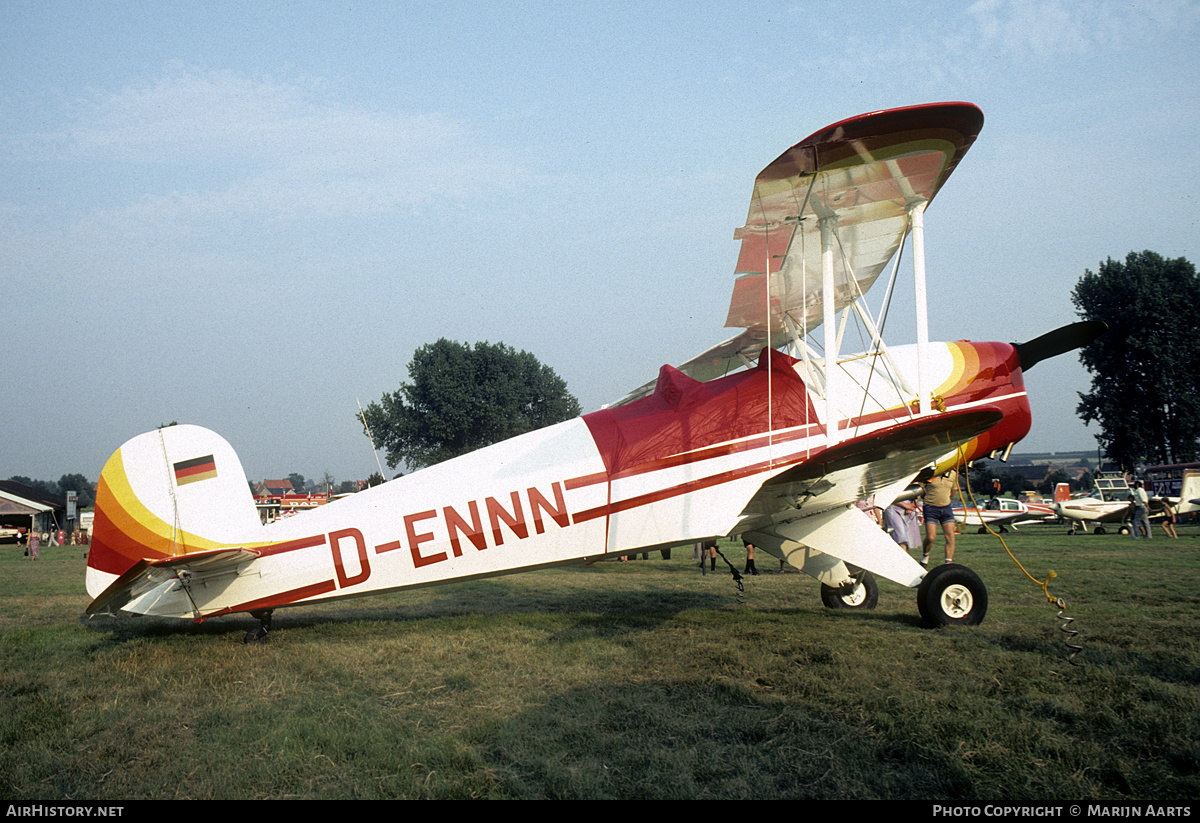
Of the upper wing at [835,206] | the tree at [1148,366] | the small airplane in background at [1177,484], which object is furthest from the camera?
the tree at [1148,366]

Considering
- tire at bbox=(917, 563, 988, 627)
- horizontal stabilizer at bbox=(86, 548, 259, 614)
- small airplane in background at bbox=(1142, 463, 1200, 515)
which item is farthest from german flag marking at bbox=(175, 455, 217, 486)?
small airplane in background at bbox=(1142, 463, 1200, 515)

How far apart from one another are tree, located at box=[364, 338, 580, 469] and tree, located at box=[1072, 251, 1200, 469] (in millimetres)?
30948

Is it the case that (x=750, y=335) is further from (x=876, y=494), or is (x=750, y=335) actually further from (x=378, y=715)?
(x=378, y=715)

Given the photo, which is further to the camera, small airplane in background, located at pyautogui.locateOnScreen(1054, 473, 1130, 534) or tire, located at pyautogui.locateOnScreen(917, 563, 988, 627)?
small airplane in background, located at pyautogui.locateOnScreen(1054, 473, 1130, 534)

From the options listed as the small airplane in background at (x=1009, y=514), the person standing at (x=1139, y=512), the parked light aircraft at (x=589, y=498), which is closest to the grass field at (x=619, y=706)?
the parked light aircraft at (x=589, y=498)

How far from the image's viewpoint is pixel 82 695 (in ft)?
13.8

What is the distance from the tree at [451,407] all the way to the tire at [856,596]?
36.6 meters

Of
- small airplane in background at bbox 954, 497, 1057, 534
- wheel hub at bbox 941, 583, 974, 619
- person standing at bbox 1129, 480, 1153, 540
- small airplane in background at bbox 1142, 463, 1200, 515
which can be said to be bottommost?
small airplane in background at bbox 1142, 463, 1200, 515

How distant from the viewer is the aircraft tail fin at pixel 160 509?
5.66m

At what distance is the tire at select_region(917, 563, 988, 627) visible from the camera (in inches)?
217

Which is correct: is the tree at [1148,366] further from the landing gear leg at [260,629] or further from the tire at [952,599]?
the landing gear leg at [260,629]

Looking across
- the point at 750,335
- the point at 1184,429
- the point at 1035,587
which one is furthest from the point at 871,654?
the point at 1184,429

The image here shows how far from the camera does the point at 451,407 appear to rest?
4297 cm

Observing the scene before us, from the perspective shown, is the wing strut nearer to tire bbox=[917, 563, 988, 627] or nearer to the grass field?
tire bbox=[917, 563, 988, 627]
